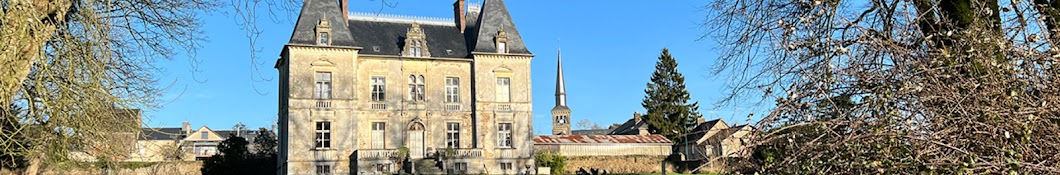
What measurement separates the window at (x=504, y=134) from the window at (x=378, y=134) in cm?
380

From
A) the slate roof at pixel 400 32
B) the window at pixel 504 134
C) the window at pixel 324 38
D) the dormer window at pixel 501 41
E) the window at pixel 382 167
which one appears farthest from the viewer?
the dormer window at pixel 501 41

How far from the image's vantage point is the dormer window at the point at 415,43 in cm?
3022

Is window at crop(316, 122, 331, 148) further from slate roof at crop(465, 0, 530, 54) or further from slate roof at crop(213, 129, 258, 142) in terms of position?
slate roof at crop(213, 129, 258, 142)

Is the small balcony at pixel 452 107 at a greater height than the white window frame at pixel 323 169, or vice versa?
the small balcony at pixel 452 107

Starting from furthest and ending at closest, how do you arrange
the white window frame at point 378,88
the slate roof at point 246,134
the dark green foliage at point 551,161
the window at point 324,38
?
the slate roof at point 246,134
the dark green foliage at point 551,161
the white window frame at point 378,88
the window at point 324,38

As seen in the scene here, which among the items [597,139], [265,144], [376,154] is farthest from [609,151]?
[265,144]

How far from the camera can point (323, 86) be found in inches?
1136

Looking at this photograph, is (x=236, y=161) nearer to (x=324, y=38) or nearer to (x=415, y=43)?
(x=324, y=38)

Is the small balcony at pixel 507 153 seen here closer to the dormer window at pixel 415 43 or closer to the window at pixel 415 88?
the window at pixel 415 88

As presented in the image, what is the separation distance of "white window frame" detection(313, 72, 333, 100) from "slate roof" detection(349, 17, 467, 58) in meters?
1.46

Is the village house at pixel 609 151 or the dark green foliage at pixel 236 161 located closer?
the village house at pixel 609 151

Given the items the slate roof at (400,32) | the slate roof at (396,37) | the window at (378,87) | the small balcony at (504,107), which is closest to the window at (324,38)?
the slate roof at (400,32)

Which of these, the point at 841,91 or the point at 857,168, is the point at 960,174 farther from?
the point at 841,91

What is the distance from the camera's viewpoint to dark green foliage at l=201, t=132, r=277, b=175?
35750mm
